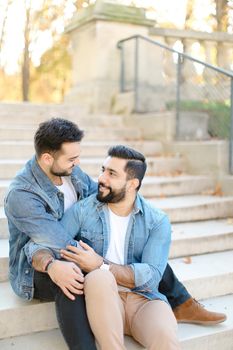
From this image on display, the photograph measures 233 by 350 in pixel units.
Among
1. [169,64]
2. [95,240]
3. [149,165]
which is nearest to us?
[95,240]

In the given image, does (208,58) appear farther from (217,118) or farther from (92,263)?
(92,263)

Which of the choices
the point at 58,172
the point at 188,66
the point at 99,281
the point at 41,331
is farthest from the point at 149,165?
the point at 99,281

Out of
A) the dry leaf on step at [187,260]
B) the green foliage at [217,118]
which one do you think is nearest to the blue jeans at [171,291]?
the dry leaf on step at [187,260]

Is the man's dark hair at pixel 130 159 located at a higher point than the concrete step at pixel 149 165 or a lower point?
higher

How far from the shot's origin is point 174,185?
5.32 m

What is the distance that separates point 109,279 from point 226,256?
1.84 metres

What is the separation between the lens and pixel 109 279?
2.70 m

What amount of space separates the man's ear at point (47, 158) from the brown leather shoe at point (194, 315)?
123 centimetres

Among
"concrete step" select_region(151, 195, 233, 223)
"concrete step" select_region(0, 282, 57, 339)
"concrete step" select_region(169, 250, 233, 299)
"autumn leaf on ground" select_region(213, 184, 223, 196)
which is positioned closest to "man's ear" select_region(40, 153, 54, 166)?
"concrete step" select_region(0, 282, 57, 339)

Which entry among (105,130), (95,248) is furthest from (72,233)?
(105,130)

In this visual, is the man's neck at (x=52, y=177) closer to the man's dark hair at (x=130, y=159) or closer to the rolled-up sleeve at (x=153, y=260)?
the man's dark hair at (x=130, y=159)

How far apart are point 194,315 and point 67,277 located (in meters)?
0.99

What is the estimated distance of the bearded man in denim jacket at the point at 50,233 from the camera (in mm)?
2654

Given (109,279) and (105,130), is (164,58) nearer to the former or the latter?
(105,130)
